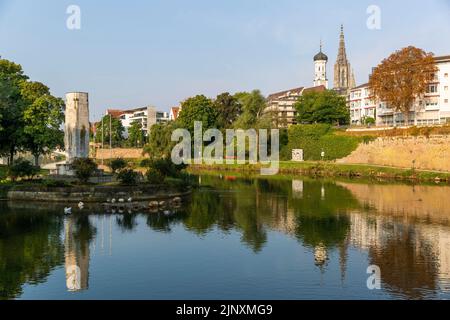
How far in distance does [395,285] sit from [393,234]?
32.3 feet

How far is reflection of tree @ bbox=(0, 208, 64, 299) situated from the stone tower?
1178 cm

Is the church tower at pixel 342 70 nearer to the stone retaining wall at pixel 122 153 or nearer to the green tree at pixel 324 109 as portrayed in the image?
the green tree at pixel 324 109

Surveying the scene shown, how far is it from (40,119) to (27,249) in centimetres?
2777

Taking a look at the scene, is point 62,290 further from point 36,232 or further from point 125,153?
point 125,153

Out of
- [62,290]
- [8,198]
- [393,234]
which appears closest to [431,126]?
[393,234]

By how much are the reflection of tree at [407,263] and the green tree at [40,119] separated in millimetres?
34519

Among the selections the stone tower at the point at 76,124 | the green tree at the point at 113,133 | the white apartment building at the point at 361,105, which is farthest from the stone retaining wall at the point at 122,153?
the stone tower at the point at 76,124

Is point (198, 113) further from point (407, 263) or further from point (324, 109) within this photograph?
point (407, 263)

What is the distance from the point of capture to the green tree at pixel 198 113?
100m

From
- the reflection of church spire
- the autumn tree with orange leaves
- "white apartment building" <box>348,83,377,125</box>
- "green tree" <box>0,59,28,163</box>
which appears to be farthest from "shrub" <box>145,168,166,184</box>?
"white apartment building" <box>348,83,377,125</box>

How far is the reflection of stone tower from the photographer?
17.9 metres

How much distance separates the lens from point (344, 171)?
7150cm

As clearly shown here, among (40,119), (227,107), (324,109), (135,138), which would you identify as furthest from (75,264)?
(135,138)

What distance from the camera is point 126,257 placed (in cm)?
2214
